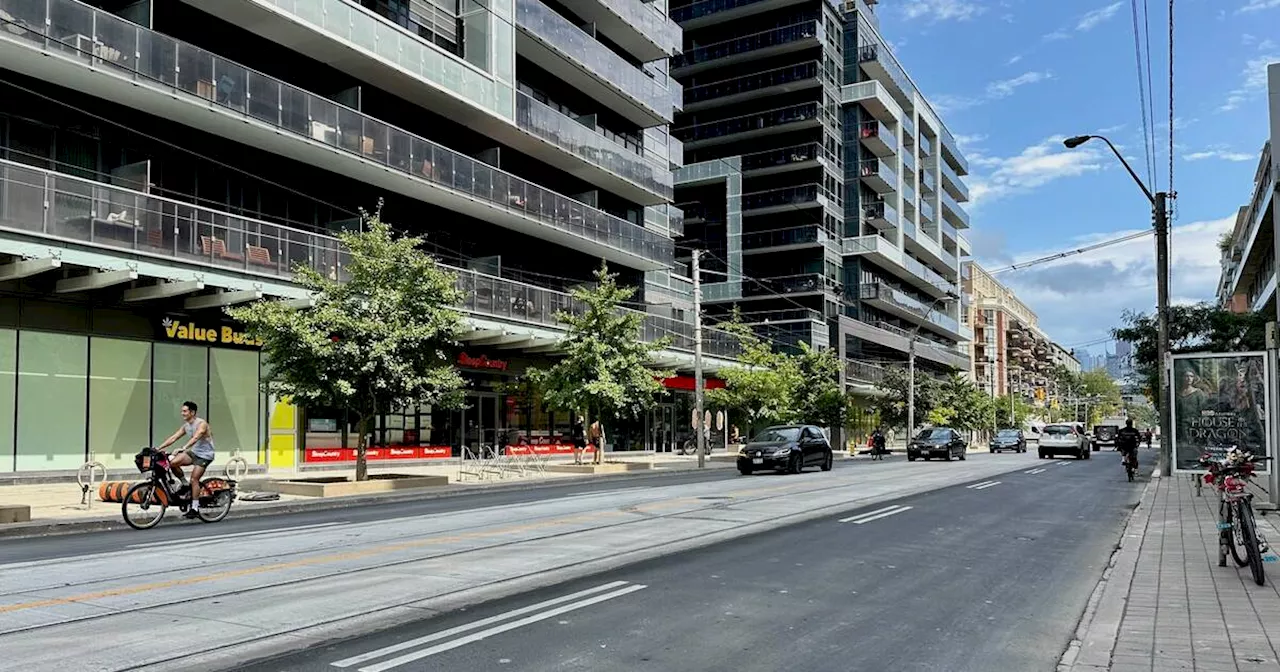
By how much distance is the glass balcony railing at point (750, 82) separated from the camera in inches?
2670

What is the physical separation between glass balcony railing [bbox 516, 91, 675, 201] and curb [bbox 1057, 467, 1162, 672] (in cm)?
2785

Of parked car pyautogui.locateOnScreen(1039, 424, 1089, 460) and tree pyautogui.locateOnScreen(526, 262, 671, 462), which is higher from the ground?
tree pyautogui.locateOnScreen(526, 262, 671, 462)

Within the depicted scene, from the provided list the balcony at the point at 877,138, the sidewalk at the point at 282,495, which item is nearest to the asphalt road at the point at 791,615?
the sidewalk at the point at 282,495

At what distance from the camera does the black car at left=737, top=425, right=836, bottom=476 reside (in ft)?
96.8

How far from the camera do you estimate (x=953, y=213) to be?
9906 centimetres

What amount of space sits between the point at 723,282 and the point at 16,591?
62708 mm

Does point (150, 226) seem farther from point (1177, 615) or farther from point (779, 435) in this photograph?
point (1177, 615)

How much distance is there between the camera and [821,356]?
51188 millimetres

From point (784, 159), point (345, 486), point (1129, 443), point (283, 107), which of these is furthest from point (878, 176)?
point (345, 486)

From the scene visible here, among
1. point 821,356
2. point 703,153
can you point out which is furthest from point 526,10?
point 703,153

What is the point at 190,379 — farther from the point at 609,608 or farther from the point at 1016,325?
the point at 1016,325

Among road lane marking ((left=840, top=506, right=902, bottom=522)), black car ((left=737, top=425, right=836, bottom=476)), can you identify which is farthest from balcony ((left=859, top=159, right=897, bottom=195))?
road lane marking ((left=840, top=506, right=902, bottom=522))

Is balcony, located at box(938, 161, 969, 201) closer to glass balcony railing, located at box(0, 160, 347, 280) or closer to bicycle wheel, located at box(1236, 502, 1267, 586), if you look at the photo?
glass balcony railing, located at box(0, 160, 347, 280)

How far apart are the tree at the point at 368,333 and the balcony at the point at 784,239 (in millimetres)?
46245
